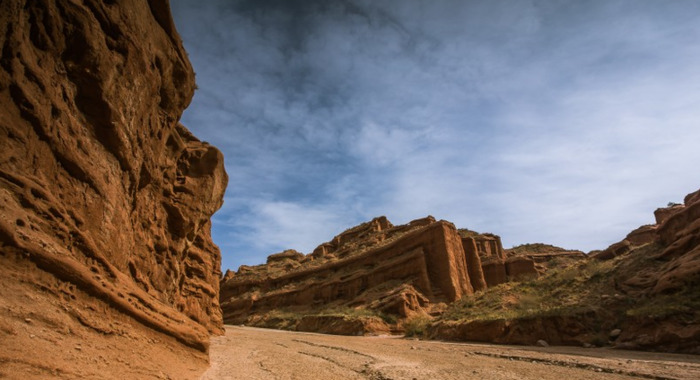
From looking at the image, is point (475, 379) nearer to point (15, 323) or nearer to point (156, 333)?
point (156, 333)

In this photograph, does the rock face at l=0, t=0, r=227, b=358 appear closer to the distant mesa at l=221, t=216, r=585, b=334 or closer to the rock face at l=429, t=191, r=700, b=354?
the rock face at l=429, t=191, r=700, b=354

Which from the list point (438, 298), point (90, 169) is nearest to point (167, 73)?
point (90, 169)

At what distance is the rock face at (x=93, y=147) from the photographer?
4691 mm

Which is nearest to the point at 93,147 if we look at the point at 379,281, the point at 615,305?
the point at 615,305

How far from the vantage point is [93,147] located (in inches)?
253

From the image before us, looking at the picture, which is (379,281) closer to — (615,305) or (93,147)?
(615,305)

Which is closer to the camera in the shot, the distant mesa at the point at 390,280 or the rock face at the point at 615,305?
the rock face at the point at 615,305

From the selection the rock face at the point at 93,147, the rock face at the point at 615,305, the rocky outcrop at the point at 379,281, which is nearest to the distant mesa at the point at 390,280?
the rocky outcrop at the point at 379,281

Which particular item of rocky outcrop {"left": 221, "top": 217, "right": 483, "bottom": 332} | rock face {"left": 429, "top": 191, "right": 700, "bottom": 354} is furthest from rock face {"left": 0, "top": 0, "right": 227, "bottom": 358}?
rocky outcrop {"left": 221, "top": 217, "right": 483, "bottom": 332}

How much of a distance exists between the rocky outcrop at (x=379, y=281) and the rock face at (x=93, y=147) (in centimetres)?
2520

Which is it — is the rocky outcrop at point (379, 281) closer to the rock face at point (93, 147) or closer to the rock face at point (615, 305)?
the rock face at point (615, 305)

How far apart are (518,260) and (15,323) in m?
46.8

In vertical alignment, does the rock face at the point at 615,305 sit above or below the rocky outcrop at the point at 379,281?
below

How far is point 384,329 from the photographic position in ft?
91.0
